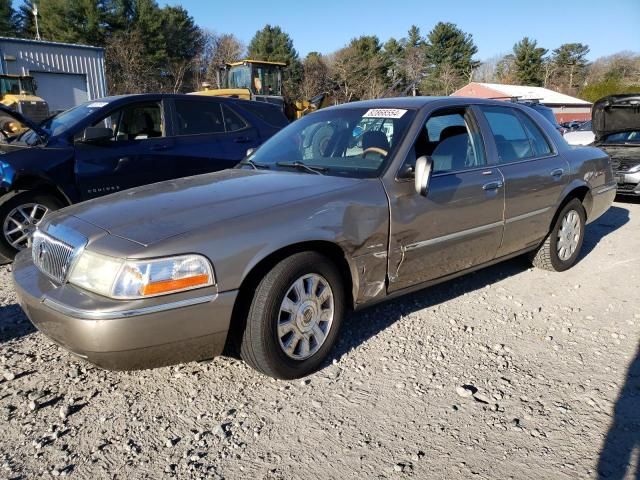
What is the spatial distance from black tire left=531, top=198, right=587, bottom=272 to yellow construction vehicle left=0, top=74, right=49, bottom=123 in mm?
15415

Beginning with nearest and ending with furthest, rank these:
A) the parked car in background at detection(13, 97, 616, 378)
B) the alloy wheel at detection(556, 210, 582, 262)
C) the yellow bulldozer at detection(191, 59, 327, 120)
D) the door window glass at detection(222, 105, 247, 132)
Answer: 1. the parked car in background at detection(13, 97, 616, 378)
2. the alloy wheel at detection(556, 210, 582, 262)
3. the door window glass at detection(222, 105, 247, 132)
4. the yellow bulldozer at detection(191, 59, 327, 120)

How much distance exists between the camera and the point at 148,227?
102 inches

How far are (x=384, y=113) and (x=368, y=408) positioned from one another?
207 cm

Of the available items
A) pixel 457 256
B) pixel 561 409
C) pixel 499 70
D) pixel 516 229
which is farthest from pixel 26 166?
pixel 499 70

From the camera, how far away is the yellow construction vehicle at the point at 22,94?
15.6 m

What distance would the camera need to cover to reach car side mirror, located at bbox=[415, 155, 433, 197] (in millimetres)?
3162

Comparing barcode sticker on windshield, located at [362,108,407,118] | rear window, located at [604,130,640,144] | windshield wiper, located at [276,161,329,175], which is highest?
barcode sticker on windshield, located at [362,108,407,118]

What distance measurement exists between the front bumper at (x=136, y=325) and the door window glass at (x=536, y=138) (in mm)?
→ 3234

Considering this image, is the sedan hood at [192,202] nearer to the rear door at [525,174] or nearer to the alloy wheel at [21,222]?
the rear door at [525,174]

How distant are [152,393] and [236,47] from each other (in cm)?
5435

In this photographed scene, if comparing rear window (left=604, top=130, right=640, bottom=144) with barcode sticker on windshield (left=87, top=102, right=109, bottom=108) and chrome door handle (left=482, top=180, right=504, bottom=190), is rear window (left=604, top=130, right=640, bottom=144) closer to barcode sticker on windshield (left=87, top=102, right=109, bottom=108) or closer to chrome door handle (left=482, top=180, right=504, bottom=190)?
chrome door handle (left=482, top=180, right=504, bottom=190)

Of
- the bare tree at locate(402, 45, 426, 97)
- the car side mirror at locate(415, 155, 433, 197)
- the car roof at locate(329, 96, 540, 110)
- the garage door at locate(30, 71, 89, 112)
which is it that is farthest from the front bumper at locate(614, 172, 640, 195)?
the bare tree at locate(402, 45, 426, 97)

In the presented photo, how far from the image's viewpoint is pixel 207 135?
20.3 feet

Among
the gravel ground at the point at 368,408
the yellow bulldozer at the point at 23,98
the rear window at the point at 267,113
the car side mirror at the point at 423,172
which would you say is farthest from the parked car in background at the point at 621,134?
the yellow bulldozer at the point at 23,98
